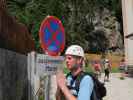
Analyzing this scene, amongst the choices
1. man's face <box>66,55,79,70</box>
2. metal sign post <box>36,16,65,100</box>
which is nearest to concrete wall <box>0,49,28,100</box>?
metal sign post <box>36,16,65,100</box>

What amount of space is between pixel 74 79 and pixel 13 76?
4.02 m

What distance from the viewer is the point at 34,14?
54.0 metres

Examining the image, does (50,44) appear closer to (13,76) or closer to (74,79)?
(74,79)

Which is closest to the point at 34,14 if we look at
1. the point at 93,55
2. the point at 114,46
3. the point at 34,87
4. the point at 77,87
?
the point at 93,55

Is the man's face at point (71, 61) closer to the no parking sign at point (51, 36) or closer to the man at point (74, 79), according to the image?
the man at point (74, 79)

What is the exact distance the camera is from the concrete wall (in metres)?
7.37

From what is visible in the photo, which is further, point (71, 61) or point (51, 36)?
point (51, 36)

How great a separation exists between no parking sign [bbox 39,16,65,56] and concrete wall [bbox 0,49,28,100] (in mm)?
995

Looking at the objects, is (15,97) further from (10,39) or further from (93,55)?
(93,55)

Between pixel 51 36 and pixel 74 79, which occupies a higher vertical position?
pixel 51 36

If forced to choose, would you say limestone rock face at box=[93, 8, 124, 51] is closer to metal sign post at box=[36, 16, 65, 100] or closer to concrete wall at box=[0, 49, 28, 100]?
concrete wall at box=[0, 49, 28, 100]

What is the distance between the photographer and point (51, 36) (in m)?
6.43

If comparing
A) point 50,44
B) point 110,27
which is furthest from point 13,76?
point 110,27

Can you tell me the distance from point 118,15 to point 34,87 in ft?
188
